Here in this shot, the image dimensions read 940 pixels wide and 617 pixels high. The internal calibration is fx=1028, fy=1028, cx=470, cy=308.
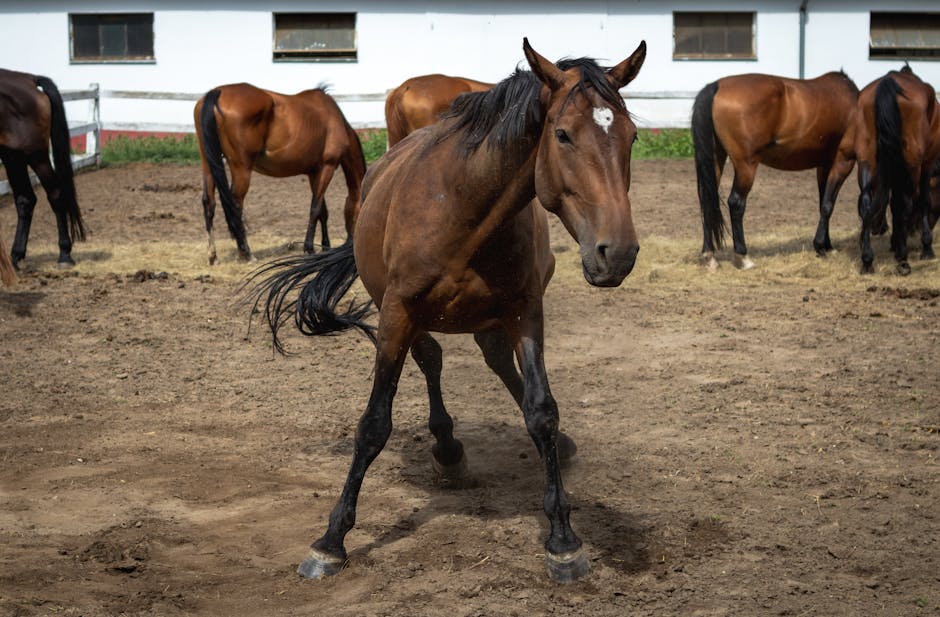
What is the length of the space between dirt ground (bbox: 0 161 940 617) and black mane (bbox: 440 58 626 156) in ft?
5.36

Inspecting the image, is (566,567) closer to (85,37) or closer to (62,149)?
(62,149)

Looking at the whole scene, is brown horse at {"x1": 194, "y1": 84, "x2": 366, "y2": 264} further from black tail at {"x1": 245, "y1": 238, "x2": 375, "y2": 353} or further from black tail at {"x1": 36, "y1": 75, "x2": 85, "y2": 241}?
black tail at {"x1": 245, "y1": 238, "x2": 375, "y2": 353}

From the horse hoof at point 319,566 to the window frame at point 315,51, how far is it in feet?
57.7

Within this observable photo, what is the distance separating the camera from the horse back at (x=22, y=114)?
1052 centimetres

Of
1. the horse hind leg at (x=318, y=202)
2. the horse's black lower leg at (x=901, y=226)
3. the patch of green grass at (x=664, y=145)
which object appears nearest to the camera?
the horse's black lower leg at (x=901, y=226)

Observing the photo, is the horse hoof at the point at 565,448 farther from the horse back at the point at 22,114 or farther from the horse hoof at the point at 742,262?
the horse back at the point at 22,114

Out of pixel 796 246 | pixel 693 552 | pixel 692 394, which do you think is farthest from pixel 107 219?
pixel 693 552

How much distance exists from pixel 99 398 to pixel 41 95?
5635mm

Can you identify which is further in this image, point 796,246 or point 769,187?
point 769,187

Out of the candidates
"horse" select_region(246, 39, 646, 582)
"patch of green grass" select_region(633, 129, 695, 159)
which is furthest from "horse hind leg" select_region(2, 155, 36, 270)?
"patch of green grass" select_region(633, 129, 695, 159)

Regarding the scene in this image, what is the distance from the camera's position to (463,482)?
4.96m

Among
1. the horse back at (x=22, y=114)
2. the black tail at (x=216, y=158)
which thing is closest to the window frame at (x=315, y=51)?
the black tail at (x=216, y=158)

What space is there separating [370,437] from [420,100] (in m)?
7.77

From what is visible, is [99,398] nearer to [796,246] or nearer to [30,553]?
[30,553]
